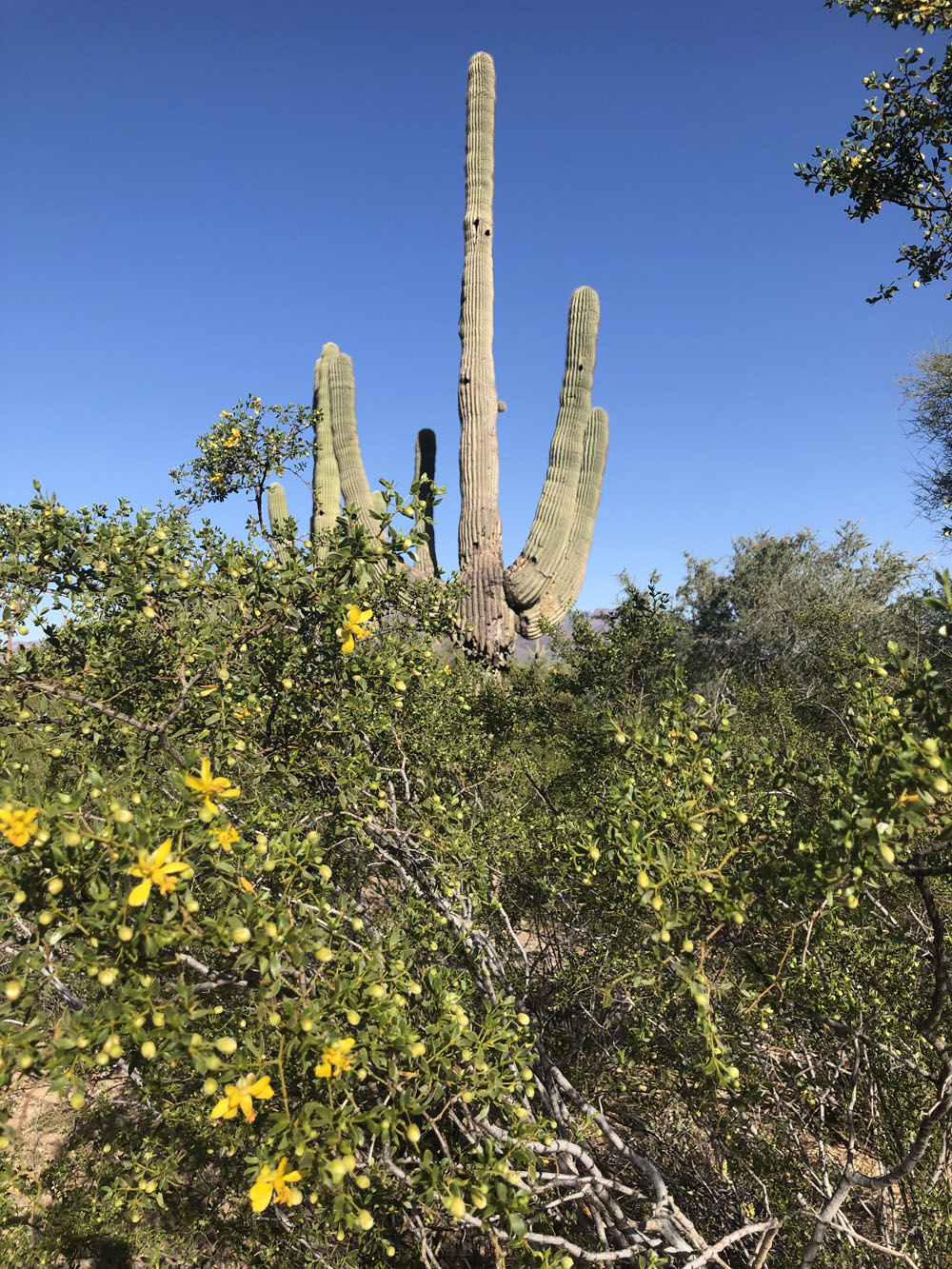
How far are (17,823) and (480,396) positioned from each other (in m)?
7.02

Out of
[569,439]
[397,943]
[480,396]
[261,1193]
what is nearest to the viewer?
[261,1193]

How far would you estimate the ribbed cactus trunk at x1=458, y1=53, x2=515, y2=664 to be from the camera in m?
7.04

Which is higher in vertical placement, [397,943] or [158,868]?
[158,868]

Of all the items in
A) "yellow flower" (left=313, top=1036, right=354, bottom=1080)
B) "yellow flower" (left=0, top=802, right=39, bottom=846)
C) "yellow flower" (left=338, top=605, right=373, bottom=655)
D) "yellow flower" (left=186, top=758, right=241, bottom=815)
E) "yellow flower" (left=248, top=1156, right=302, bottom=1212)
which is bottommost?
"yellow flower" (left=248, top=1156, right=302, bottom=1212)

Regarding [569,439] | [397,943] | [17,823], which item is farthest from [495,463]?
[17,823]

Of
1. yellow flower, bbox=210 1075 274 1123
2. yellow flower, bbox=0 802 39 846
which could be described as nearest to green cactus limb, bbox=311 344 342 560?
yellow flower, bbox=0 802 39 846

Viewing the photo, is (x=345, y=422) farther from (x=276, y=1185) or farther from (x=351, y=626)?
(x=276, y=1185)

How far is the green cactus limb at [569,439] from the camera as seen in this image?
7.60m

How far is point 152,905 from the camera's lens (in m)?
0.98

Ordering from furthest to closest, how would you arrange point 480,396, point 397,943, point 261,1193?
1. point 480,396
2. point 397,943
3. point 261,1193

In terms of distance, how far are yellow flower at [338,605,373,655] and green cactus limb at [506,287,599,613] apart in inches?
243

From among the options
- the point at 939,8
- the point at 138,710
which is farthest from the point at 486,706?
the point at 939,8

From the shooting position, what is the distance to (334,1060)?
934 mm

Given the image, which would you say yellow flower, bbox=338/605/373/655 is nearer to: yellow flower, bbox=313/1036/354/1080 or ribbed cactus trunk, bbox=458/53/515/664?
yellow flower, bbox=313/1036/354/1080
